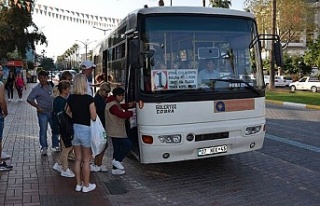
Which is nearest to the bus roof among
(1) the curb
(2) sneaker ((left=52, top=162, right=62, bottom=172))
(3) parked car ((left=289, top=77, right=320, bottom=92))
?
(2) sneaker ((left=52, top=162, right=62, bottom=172))

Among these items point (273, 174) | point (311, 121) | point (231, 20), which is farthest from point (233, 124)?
point (311, 121)

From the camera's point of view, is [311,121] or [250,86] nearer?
[250,86]

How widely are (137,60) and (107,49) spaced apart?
16.3 feet

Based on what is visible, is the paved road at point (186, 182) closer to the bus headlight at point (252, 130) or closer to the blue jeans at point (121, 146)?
the blue jeans at point (121, 146)

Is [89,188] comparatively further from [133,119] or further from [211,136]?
[211,136]

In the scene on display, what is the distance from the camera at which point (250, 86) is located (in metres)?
6.72

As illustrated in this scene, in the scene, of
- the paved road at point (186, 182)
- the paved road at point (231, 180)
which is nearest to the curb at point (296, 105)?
the paved road at point (231, 180)

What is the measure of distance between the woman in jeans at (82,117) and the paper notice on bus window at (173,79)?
1058 mm

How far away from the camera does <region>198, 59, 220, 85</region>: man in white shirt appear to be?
21.0ft

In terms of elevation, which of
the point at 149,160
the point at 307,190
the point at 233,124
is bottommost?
the point at 307,190

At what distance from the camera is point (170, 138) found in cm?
626

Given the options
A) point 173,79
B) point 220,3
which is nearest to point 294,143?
point 173,79

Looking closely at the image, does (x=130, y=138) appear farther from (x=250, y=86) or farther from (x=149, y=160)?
(x=250, y=86)

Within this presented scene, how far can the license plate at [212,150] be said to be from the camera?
6.51 m
